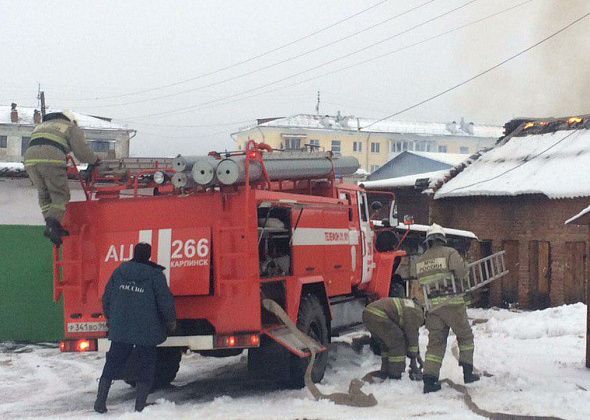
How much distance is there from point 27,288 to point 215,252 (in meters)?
6.97

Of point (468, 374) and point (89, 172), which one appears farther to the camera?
point (89, 172)

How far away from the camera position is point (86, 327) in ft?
30.9

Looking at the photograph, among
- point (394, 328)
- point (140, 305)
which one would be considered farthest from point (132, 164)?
point (394, 328)

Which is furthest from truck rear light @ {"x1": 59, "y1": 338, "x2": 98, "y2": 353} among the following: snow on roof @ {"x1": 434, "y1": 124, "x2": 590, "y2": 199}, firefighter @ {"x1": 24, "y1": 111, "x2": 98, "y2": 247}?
snow on roof @ {"x1": 434, "y1": 124, "x2": 590, "y2": 199}

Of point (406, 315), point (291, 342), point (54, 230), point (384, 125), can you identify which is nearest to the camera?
point (54, 230)

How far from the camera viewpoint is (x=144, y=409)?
8.49 m

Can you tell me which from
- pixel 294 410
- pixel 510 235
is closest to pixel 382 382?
pixel 294 410

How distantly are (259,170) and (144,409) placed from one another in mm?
2891

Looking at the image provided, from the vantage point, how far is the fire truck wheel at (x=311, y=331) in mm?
9672

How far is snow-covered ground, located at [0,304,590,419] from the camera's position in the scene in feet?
27.2

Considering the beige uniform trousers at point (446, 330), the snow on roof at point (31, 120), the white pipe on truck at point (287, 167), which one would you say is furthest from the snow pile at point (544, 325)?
the snow on roof at point (31, 120)

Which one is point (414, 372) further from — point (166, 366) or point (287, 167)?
point (166, 366)

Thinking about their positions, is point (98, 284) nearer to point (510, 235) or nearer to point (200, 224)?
point (200, 224)

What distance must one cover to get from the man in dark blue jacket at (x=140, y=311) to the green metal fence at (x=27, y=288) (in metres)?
6.32
